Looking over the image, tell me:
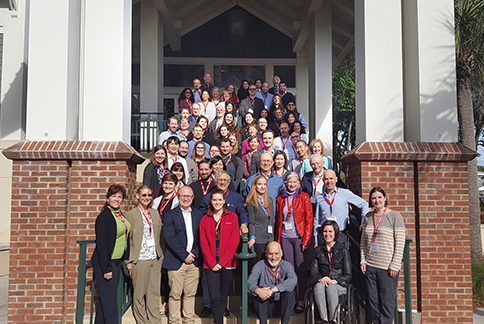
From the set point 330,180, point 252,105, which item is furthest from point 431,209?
point 252,105

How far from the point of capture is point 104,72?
261 inches

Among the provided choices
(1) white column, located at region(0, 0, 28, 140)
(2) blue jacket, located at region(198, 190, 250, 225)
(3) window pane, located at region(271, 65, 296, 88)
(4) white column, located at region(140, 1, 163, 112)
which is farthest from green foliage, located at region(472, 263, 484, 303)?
(1) white column, located at region(0, 0, 28, 140)

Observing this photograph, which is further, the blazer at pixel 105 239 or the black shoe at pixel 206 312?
the black shoe at pixel 206 312

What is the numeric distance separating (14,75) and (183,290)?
836 cm

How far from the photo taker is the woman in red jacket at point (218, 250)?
5.58m

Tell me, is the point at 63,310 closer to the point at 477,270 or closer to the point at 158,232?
the point at 158,232

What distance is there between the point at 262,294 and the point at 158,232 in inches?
56.8

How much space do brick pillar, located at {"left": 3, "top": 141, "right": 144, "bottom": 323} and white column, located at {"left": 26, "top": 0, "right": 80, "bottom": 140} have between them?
25cm

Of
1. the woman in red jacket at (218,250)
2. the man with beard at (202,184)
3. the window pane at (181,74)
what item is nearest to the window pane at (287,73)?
the window pane at (181,74)

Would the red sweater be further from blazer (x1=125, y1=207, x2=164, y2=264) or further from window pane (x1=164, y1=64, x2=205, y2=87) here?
window pane (x1=164, y1=64, x2=205, y2=87)

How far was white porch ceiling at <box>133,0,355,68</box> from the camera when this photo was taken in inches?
519

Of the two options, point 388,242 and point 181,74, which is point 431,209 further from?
point 181,74

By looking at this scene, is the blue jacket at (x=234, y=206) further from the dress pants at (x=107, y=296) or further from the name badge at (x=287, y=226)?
the dress pants at (x=107, y=296)

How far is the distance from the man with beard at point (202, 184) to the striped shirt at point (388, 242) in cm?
223
